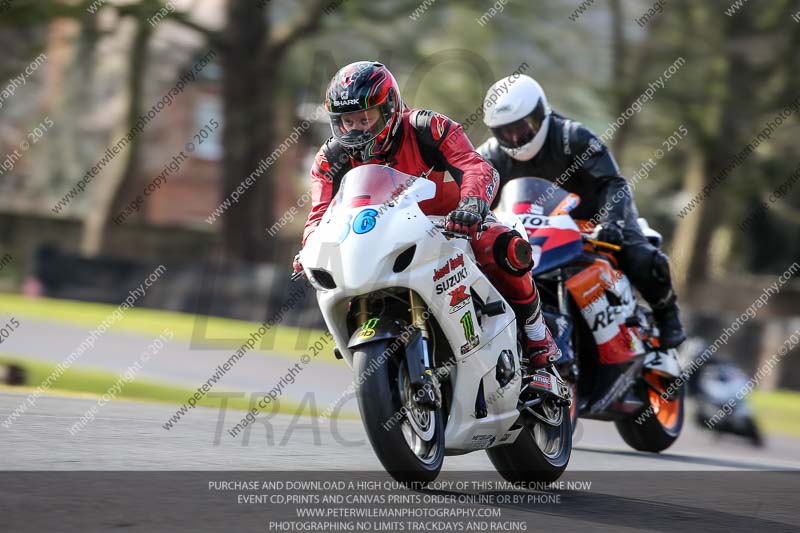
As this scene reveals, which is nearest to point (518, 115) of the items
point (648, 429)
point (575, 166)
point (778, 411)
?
point (575, 166)

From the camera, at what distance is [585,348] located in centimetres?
805

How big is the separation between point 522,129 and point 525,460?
254 centimetres

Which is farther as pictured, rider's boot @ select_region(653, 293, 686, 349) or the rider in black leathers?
rider's boot @ select_region(653, 293, 686, 349)

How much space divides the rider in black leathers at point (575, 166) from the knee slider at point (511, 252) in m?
1.99

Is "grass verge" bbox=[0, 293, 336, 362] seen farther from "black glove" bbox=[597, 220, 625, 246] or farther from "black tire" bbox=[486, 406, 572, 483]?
"black tire" bbox=[486, 406, 572, 483]

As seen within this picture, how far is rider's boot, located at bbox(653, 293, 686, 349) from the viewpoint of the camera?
8.46 m

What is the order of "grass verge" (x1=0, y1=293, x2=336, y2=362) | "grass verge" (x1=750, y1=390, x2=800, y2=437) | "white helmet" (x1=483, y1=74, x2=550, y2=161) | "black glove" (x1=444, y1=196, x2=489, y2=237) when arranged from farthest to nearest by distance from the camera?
"grass verge" (x1=0, y1=293, x2=336, y2=362)
"grass verge" (x1=750, y1=390, x2=800, y2=437)
"white helmet" (x1=483, y1=74, x2=550, y2=161)
"black glove" (x1=444, y1=196, x2=489, y2=237)

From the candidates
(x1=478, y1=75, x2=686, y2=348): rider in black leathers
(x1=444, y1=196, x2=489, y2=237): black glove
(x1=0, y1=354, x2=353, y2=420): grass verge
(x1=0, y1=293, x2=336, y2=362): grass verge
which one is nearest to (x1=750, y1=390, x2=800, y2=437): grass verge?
(x1=0, y1=293, x2=336, y2=362): grass verge

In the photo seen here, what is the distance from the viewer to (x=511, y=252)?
5816mm

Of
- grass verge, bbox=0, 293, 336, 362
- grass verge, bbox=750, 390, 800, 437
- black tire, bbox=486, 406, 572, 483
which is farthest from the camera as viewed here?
grass verge, bbox=0, 293, 336, 362

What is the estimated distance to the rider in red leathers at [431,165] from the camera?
5566 mm

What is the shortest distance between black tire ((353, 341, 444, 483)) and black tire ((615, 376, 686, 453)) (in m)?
3.56

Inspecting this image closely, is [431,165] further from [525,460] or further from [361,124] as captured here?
[525,460]

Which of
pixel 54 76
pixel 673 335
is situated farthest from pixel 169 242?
pixel 673 335
